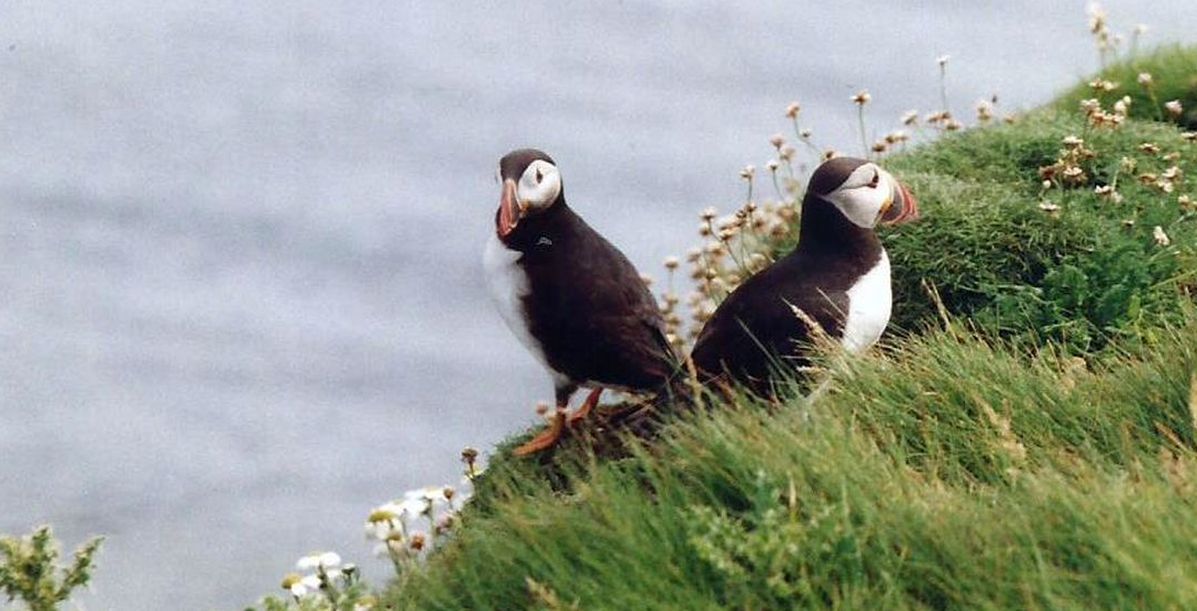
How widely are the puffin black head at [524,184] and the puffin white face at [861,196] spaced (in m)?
1.08

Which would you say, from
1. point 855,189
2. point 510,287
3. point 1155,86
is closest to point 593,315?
point 510,287

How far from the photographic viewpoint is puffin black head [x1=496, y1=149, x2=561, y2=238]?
684cm

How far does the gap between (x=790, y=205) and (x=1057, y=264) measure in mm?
2028

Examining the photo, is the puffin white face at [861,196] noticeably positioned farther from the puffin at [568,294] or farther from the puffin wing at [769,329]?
the puffin at [568,294]

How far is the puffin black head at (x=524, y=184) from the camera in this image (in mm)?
6840

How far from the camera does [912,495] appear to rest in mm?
5387

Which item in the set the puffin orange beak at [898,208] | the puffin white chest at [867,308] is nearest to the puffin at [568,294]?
the puffin white chest at [867,308]

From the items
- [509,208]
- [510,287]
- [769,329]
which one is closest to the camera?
[769,329]

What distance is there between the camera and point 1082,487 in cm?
541

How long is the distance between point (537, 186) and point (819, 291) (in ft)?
3.78

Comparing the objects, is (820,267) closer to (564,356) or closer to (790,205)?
(564,356)

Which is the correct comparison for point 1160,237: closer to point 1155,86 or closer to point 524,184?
point 524,184

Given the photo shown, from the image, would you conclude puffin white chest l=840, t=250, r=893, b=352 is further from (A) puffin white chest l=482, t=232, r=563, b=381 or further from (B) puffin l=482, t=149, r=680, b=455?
(A) puffin white chest l=482, t=232, r=563, b=381

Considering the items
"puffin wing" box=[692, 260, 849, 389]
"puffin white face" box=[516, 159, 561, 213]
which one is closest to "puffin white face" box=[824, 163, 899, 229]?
Result: "puffin wing" box=[692, 260, 849, 389]
